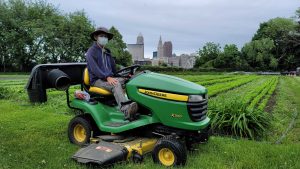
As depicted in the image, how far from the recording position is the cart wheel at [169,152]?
5211 millimetres

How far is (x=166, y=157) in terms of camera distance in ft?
17.6

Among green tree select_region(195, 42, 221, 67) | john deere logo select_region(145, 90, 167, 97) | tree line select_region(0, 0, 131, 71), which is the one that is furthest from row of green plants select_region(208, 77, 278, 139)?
green tree select_region(195, 42, 221, 67)

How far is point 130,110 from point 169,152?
84 centimetres

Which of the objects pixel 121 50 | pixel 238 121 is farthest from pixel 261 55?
pixel 238 121

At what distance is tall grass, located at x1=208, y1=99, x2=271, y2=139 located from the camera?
23.9 ft

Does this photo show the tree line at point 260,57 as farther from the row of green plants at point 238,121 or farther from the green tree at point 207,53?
the row of green plants at point 238,121

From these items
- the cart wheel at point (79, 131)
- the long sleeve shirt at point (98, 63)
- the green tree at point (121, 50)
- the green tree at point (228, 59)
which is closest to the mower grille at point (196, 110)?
the long sleeve shirt at point (98, 63)

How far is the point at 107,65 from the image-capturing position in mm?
6410

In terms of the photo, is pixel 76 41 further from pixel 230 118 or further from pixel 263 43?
pixel 230 118

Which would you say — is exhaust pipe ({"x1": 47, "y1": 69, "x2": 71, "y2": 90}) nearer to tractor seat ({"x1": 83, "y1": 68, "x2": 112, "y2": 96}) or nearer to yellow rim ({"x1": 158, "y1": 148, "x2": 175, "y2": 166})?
tractor seat ({"x1": 83, "y1": 68, "x2": 112, "y2": 96})

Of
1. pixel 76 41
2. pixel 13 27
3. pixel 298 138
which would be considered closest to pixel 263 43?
pixel 76 41

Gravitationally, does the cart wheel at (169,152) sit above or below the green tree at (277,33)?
below

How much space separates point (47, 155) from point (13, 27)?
46585 millimetres

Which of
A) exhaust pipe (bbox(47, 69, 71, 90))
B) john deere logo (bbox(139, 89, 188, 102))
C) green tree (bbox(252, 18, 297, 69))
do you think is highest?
green tree (bbox(252, 18, 297, 69))
